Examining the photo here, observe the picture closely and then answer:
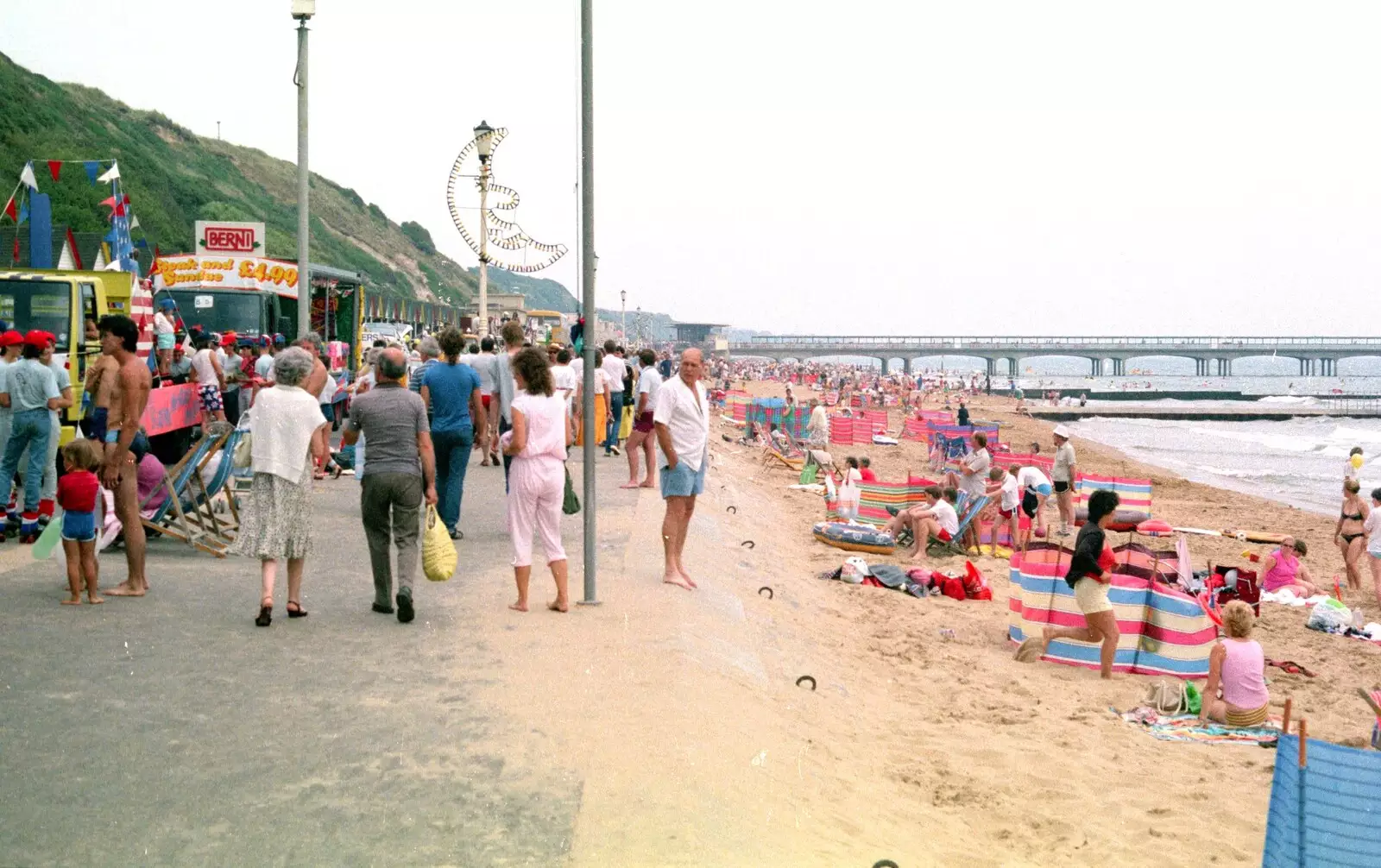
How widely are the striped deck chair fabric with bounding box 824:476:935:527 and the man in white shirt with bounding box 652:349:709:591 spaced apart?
24.2 feet

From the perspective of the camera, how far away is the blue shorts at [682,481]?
8344 mm

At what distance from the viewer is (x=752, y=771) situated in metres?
5.17

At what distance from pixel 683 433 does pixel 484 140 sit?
14214mm

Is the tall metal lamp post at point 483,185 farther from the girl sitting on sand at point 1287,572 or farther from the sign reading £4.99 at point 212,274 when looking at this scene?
the girl sitting on sand at point 1287,572

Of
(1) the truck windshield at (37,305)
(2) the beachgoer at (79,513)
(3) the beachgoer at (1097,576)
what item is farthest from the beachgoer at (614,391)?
(2) the beachgoer at (79,513)

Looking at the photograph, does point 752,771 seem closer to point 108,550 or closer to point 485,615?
point 485,615

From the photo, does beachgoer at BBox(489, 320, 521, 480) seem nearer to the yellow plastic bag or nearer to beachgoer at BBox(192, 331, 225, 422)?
the yellow plastic bag

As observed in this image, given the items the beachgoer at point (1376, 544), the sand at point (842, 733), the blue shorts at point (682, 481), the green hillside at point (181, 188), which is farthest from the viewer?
the green hillside at point (181, 188)

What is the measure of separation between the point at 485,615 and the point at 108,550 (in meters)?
3.41

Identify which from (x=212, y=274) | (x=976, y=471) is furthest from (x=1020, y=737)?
(x=212, y=274)

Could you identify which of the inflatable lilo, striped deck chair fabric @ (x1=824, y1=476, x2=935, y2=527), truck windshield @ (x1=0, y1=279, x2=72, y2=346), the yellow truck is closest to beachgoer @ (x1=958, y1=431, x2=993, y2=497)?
striped deck chair fabric @ (x1=824, y1=476, x2=935, y2=527)

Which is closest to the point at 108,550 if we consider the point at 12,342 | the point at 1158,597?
the point at 12,342

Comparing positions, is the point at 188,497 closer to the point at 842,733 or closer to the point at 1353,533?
the point at 842,733

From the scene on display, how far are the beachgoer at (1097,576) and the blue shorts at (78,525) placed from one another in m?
6.55
